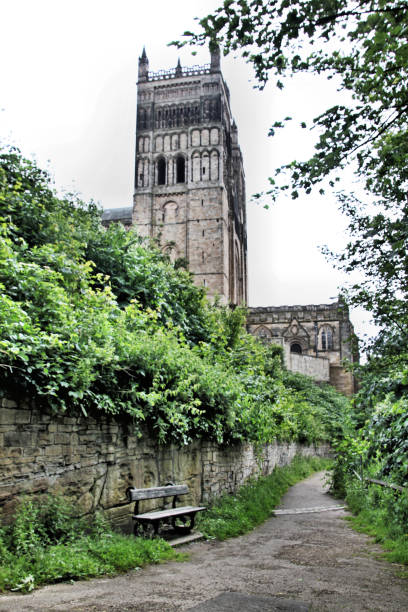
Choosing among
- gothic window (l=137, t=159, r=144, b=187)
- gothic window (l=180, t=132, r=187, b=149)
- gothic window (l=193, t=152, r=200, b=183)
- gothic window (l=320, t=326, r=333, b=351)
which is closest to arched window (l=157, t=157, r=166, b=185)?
gothic window (l=137, t=159, r=144, b=187)

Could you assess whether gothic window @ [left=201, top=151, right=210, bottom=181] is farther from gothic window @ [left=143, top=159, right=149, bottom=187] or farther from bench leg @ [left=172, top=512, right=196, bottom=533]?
bench leg @ [left=172, top=512, right=196, bottom=533]

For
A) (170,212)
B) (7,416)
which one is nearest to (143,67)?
(170,212)

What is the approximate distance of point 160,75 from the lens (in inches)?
2312

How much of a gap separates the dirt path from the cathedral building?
4059cm

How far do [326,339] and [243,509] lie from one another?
50.9m

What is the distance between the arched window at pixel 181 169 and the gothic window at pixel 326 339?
22.6 m

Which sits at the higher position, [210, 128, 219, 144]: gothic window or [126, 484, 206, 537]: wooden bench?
[210, 128, 219, 144]: gothic window

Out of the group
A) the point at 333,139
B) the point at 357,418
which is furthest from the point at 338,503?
the point at 333,139

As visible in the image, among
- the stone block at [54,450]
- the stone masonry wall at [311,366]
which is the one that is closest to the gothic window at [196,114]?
the stone masonry wall at [311,366]

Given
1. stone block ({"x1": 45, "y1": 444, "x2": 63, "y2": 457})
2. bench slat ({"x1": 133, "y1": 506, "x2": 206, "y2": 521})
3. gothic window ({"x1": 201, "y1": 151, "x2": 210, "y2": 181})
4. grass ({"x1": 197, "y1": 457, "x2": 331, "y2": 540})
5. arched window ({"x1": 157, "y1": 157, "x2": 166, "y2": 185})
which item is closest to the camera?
stone block ({"x1": 45, "y1": 444, "x2": 63, "y2": 457})

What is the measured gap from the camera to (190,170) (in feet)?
176

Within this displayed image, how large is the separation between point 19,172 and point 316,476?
1520 centimetres

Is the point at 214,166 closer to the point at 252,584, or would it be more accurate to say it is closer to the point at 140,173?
the point at 140,173

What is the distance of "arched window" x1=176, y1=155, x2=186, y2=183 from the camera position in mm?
54719
